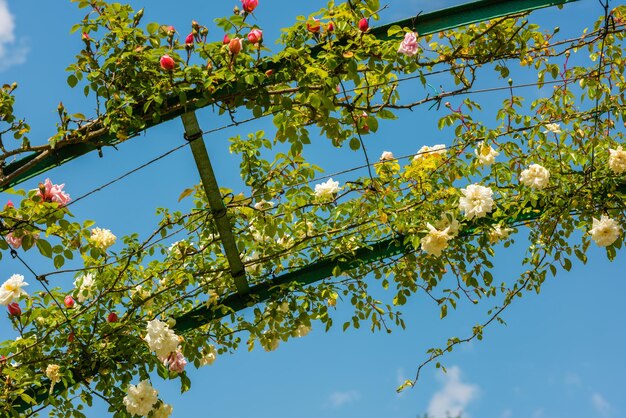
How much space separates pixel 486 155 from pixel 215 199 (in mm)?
1037

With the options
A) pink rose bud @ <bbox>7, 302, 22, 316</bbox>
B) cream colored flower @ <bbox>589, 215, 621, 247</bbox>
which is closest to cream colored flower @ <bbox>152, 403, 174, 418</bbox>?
pink rose bud @ <bbox>7, 302, 22, 316</bbox>

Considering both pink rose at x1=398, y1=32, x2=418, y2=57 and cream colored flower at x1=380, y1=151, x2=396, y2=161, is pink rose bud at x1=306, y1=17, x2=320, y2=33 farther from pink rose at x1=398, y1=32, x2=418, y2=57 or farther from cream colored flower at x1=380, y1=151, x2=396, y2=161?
cream colored flower at x1=380, y1=151, x2=396, y2=161

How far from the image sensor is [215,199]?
9.95 feet

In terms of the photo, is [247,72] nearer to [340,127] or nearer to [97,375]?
[340,127]

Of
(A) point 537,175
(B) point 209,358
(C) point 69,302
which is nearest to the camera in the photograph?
(A) point 537,175

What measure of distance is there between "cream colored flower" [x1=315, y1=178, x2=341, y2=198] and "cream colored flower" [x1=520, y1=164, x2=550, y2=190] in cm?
68

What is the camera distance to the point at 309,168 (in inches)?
128

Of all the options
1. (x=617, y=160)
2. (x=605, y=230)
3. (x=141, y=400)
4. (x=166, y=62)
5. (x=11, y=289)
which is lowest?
(x=605, y=230)

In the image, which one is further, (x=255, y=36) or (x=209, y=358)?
(x=209, y=358)

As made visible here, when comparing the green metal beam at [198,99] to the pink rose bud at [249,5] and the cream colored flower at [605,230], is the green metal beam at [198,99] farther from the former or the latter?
the cream colored flower at [605,230]

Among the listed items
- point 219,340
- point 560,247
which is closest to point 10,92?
point 219,340

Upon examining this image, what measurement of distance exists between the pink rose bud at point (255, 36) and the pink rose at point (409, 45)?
42 cm

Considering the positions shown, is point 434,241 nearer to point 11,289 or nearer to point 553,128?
point 553,128

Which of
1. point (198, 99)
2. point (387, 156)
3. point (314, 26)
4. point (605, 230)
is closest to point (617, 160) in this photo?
point (605, 230)
